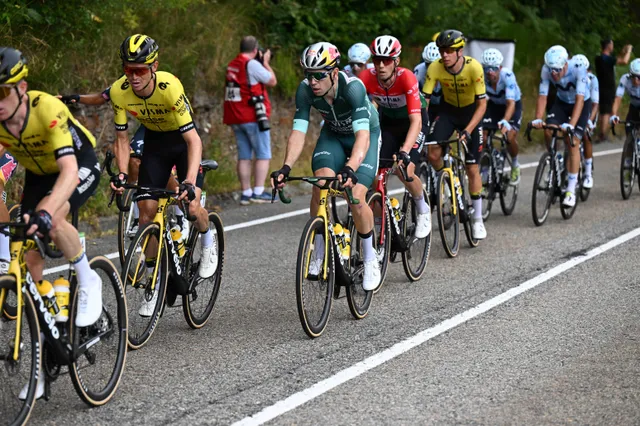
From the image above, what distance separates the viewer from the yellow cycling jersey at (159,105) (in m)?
7.13

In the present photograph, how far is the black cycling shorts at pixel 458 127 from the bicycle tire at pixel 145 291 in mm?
4842

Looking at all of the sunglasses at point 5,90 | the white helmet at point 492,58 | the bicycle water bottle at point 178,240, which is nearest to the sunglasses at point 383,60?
the bicycle water bottle at point 178,240

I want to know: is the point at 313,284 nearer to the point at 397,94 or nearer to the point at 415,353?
the point at 415,353

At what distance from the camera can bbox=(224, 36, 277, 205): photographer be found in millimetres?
13867

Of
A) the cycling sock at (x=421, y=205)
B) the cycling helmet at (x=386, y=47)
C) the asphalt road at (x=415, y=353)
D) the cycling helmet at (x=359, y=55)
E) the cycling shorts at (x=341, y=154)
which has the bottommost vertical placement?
the asphalt road at (x=415, y=353)

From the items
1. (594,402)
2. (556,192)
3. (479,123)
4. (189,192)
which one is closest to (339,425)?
(594,402)

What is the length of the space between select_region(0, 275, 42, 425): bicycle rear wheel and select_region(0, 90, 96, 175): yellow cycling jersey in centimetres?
80

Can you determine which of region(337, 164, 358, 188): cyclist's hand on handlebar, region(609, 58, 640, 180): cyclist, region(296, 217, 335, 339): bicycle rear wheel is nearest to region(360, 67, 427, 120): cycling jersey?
region(337, 164, 358, 188): cyclist's hand on handlebar

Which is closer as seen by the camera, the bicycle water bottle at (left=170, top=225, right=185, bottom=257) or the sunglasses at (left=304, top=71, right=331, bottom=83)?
the bicycle water bottle at (left=170, top=225, right=185, bottom=257)

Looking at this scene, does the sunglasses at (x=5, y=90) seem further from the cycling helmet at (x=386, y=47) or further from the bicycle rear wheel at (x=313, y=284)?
the cycling helmet at (x=386, y=47)

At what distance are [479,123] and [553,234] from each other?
5.47 feet

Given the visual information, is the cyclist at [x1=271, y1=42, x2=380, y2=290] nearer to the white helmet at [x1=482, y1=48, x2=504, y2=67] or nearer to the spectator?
the white helmet at [x1=482, y1=48, x2=504, y2=67]

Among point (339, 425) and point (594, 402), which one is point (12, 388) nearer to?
point (339, 425)

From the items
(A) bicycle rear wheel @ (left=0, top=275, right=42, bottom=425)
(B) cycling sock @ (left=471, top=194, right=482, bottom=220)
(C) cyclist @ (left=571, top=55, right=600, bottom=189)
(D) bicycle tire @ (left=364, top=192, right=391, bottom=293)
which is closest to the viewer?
(A) bicycle rear wheel @ (left=0, top=275, right=42, bottom=425)
